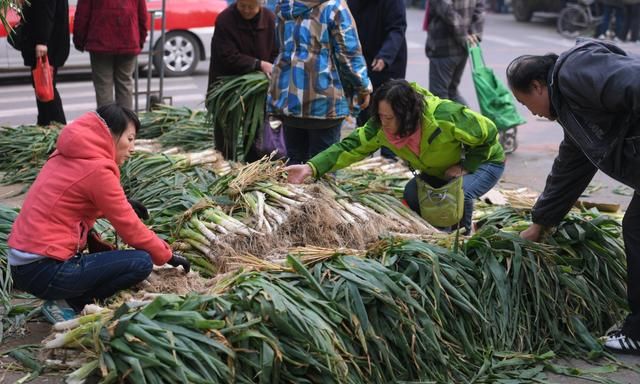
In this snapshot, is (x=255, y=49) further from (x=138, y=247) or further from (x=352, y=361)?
(x=352, y=361)

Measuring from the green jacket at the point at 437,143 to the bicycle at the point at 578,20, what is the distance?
15.9m

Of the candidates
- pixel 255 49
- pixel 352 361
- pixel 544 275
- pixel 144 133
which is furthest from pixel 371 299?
pixel 144 133

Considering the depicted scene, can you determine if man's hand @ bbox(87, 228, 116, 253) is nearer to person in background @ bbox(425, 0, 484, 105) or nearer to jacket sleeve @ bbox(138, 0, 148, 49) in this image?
jacket sleeve @ bbox(138, 0, 148, 49)

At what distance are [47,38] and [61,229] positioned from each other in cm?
445

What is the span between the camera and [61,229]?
14.5ft

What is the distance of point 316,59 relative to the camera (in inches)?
260

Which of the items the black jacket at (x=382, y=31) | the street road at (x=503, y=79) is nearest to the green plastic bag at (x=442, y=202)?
the street road at (x=503, y=79)

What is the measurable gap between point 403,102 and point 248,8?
2.44m

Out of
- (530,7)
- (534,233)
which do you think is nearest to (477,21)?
(534,233)

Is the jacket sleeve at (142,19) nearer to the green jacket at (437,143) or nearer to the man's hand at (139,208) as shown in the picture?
the green jacket at (437,143)

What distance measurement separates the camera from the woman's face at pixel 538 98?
4535mm

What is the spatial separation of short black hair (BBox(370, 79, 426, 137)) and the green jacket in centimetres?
11

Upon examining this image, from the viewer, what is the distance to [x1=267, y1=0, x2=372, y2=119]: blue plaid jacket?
258 inches

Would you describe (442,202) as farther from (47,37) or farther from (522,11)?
(522,11)
